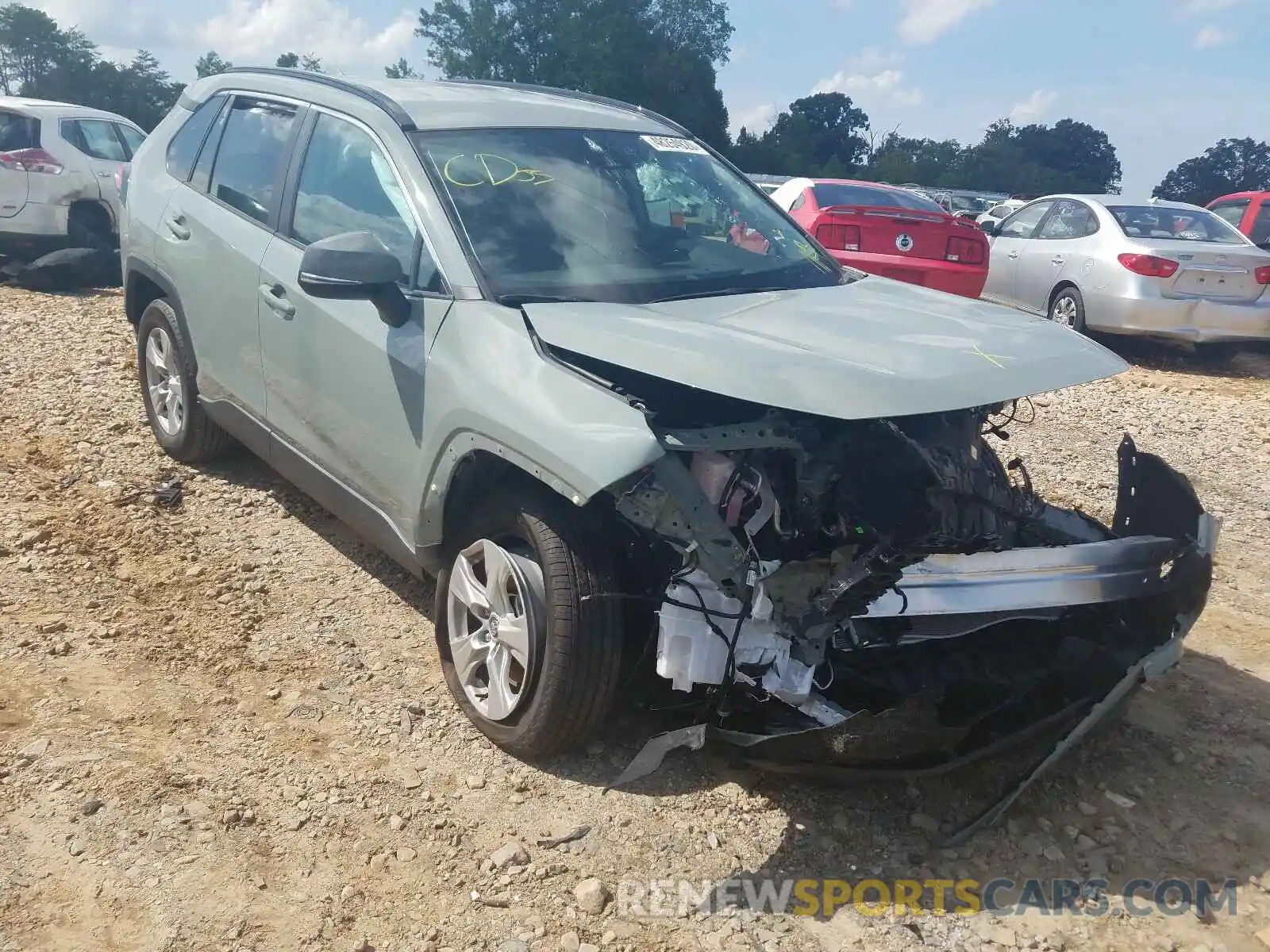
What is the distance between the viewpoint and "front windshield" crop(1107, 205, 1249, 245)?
32.0 ft

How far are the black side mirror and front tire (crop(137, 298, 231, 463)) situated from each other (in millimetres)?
1934

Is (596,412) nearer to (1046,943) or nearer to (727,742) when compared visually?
(727,742)

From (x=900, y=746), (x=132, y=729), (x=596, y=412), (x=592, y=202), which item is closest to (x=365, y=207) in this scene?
(x=592, y=202)

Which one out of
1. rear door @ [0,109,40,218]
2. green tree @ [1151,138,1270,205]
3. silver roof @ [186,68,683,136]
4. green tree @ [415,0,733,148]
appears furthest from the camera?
green tree @ [415,0,733,148]

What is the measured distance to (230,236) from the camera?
4453 mm

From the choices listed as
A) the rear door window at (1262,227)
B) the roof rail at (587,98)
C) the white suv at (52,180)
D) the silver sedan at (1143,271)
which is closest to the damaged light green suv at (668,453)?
the roof rail at (587,98)

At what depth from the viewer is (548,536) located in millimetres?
3023

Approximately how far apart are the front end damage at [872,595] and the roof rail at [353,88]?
5.29 feet

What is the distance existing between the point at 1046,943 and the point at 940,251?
7.57 meters

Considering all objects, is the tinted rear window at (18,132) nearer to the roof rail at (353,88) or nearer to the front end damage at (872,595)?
the roof rail at (353,88)

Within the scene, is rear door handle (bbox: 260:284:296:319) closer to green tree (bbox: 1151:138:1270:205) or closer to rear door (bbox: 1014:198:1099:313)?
rear door (bbox: 1014:198:1099:313)

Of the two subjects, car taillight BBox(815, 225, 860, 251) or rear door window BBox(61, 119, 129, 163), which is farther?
rear door window BBox(61, 119, 129, 163)

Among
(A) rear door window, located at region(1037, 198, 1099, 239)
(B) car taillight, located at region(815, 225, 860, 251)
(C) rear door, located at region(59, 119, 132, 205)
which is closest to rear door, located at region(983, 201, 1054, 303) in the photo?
(A) rear door window, located at region(1037, 198, 1099, 239)

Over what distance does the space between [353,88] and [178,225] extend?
1312mm
